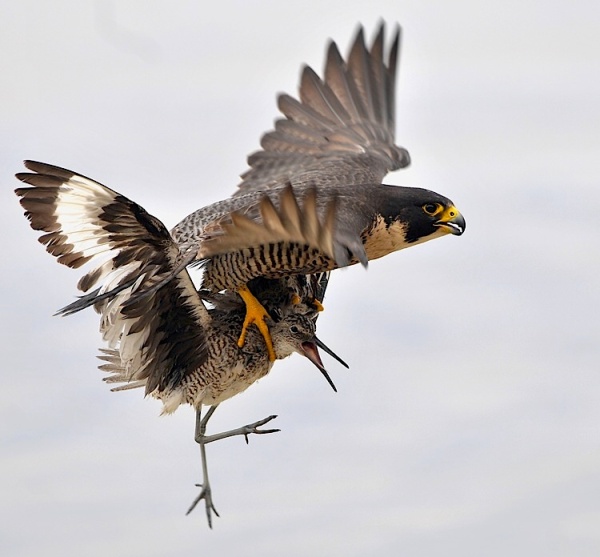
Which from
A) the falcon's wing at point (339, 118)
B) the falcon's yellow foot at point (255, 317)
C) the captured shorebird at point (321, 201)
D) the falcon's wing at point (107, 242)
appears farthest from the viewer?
the falcon's wing at point (339, 118)

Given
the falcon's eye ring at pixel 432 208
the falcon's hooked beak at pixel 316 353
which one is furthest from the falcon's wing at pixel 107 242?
the falcon's eye ring at pixel 432 208

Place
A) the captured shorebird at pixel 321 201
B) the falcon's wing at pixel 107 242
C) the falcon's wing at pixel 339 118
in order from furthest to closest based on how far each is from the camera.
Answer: the falcon's wing at pixel 339 118, the falcon's wing at pixel 107 242, the captured shorebird at pixel 321 201

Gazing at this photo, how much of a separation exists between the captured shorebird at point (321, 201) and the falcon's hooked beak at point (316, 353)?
1.04 feet

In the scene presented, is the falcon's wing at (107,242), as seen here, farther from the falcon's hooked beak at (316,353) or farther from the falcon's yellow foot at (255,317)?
the falcon's hooked beak at (316,353)

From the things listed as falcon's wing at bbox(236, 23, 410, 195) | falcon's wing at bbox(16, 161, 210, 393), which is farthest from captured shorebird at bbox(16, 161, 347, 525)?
falcon's wing at bbox(236, 23, 410, 195)

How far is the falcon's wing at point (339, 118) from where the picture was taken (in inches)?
627

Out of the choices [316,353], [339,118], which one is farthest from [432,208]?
[339,118]

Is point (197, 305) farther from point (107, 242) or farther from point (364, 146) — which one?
point (364, 146)

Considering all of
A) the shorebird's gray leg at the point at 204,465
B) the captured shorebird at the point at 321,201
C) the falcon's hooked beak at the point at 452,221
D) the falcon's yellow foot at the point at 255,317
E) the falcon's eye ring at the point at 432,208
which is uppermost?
the captured shorebird at the point at 321,201

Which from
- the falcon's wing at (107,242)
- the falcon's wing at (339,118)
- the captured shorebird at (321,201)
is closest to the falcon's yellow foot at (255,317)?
the captured shorebird at (321,201)

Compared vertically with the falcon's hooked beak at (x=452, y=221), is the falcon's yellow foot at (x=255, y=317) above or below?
below

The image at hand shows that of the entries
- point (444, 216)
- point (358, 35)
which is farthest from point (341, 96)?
point (444, 216)

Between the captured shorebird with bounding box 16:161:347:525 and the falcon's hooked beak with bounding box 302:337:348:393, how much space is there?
12 mm

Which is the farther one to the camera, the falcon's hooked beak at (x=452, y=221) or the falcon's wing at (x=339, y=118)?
the falcon's wing at (x=339, y=118)
